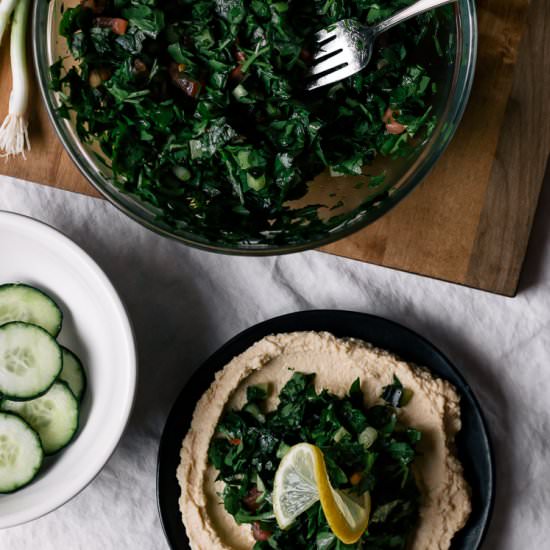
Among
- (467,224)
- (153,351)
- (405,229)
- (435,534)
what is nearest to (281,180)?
(405,229)

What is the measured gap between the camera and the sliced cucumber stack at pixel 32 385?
1988 mm

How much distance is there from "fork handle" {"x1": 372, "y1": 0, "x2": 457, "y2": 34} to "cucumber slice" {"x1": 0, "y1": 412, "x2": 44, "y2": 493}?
1336 millimetres

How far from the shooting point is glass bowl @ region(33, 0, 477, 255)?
66.0 inches

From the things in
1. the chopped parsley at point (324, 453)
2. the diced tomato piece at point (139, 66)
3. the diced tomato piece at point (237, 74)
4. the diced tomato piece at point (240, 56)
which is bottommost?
the chopped parsley at point (324, 453)

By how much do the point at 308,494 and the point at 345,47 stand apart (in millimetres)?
1054

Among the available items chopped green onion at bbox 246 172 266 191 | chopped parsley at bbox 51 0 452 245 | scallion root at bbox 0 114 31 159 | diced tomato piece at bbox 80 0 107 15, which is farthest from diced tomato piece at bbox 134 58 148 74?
scallion root at bbox 0 114 31 159

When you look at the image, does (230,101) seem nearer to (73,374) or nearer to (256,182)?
(256,182)

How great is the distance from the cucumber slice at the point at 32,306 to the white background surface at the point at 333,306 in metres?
0.19

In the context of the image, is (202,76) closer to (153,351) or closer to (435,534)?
→ (153,351)

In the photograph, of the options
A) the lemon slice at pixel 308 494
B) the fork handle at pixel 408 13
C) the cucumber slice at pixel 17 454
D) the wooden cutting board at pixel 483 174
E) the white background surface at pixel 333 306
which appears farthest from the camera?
the white background surface at pixel 333 306

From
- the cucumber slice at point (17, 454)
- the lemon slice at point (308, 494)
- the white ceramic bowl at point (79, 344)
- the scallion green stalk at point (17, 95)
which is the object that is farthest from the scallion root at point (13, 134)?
the lemon slice at point (308, 494)

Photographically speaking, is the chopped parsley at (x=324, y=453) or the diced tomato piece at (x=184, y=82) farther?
the chopped parsley at (x=324, y=453)

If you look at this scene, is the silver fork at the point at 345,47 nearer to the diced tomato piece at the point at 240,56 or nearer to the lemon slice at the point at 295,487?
the diced tomato piece at the point at 240,56

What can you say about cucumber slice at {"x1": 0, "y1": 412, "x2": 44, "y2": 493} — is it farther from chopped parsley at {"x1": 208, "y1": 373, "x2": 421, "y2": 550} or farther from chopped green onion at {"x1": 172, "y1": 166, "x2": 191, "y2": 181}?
chopped green onion at {"x1": 172, "y1": 166, "x2": 191, "y2": 181}
